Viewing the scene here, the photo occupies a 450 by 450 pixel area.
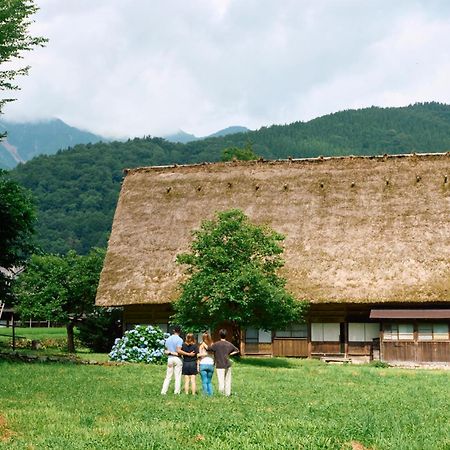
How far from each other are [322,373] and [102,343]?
826 inches

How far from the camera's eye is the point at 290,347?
132 ft

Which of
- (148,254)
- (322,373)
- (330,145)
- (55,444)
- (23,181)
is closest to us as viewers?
(55,444)

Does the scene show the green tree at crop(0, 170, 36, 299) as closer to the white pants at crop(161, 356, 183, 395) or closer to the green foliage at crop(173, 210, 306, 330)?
the green foliage at crop(173, 210, 306, 330)

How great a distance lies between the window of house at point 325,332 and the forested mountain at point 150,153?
266 ft

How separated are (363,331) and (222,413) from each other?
25.6 m

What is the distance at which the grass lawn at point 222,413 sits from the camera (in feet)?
40.2

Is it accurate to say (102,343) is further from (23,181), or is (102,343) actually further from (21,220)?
(23,181)

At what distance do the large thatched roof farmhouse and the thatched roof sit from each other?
0.21 feet

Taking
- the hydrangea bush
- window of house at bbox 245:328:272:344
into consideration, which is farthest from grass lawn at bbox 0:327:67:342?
the hydrangea bush

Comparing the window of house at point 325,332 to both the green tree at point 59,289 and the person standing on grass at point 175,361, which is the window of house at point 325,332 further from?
the person standing on grass at point 175,361

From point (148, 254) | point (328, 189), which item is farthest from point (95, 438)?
point (328, 189)

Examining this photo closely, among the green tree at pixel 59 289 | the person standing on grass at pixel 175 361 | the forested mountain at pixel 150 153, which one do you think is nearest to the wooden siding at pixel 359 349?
the green tree at pixel 59 289

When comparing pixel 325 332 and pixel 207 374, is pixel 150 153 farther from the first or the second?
pixel 207 374

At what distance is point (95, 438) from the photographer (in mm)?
12539
